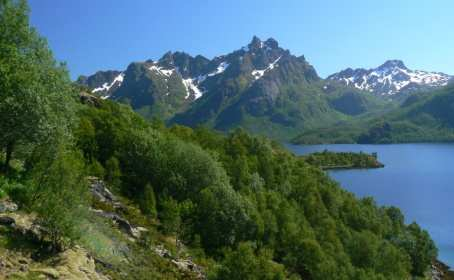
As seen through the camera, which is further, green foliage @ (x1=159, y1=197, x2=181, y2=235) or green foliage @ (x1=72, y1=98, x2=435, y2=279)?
green foliage @ (x1=72, y1=98, x2=435, y2=279)

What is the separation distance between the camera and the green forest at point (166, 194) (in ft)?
87.8

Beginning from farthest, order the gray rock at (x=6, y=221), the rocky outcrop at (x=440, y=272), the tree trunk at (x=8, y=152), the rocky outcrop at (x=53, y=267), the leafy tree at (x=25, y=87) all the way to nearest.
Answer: the rocky outcrop at (x=440, y=272)
the tree trunk at (x=8, y=152)
the leafy tree at (x=25, y=87)
the gray rock at (x=6, y=221)
the rocky outcrop at (x=53, y=267)

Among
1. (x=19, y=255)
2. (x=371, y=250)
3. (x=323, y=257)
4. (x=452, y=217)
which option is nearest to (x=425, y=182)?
(x=452, y=217)

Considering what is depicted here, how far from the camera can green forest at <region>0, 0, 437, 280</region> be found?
2677cm

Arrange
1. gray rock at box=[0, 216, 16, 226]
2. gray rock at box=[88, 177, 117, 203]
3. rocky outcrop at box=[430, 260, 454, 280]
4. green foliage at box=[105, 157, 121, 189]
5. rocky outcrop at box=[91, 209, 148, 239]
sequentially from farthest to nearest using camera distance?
rocky outcrop at box=[430, 260, 454, 280], green foliage at box=[105, 157, 121, 189], gray rock at box=[88, 177, 117, 203], rocky outcrop at box=[91, 209, 148, 239], gray rock at box=[0, 216, 16, 226]

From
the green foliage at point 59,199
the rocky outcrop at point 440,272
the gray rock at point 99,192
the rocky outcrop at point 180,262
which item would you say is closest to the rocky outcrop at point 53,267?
the green foliage at point 59,199

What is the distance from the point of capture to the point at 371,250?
70.9 m

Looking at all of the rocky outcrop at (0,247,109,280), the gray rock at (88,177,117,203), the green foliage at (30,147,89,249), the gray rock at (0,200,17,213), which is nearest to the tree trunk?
the green foliage at (30,147,89,249)

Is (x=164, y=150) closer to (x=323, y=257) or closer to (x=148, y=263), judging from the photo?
(x=323, y=257)

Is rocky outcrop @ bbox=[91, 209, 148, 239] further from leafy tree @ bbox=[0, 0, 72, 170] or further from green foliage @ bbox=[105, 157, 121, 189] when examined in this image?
green foliage @ bbox=[105, 157, 121, 189]

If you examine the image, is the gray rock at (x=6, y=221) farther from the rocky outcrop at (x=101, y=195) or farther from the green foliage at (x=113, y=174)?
the green foliage at (x=113, y=174)

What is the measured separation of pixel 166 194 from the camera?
60469mm

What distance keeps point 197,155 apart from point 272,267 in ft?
85.9

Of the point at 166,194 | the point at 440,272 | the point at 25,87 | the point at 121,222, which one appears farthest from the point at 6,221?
the point at 440,272
